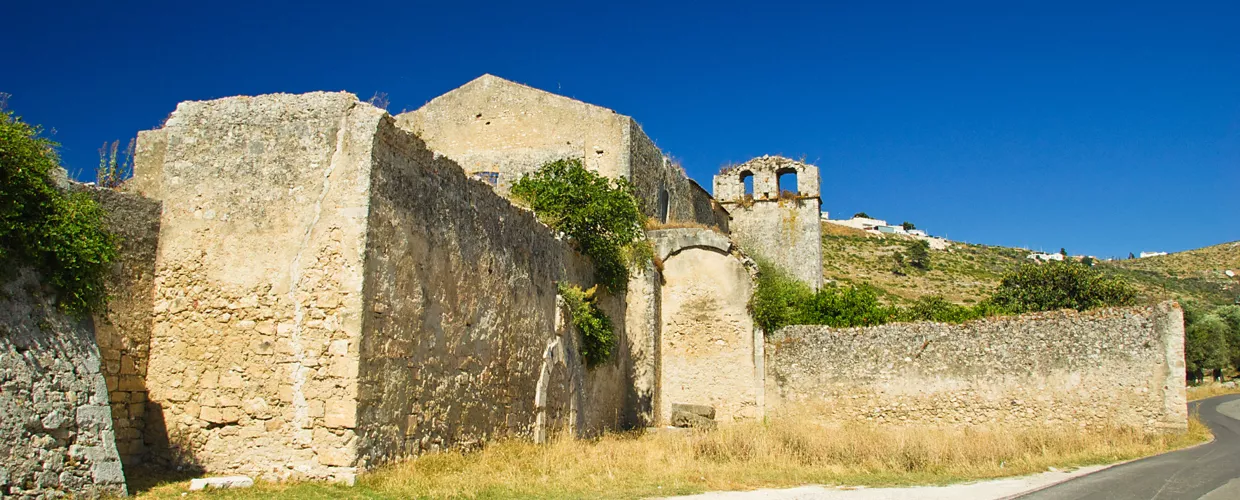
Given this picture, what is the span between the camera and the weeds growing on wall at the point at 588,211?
1518 cm

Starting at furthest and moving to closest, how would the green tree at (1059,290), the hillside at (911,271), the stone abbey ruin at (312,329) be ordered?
the hillside at (911,271) → the green tree at (1059,290) → the stone abbey ruin at (312,329)

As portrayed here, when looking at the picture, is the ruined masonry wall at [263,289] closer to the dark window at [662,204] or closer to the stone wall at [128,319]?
the stone wall at [128,319]

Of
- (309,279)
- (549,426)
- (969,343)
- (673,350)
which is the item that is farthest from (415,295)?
(969,343)

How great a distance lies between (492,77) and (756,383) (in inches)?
372

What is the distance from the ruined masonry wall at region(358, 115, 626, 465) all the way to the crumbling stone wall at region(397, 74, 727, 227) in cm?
632

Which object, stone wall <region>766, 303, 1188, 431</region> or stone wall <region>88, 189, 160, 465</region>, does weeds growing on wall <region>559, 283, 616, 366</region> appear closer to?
stone wall <region>766, 303, 1188, 431</region>

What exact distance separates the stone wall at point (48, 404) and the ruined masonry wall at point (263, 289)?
1.18m

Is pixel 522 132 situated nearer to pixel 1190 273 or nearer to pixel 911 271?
pixel 911 271

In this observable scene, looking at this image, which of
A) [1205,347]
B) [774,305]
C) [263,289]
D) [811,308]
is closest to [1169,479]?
[774,305]

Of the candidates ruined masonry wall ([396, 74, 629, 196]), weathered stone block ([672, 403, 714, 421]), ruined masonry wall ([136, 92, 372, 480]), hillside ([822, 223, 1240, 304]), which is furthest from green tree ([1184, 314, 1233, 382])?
ruined masonry wall ([136, 92, 372, 480])

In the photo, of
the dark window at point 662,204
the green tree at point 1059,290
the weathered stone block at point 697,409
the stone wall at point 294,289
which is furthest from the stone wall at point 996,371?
the green tree at point 1059,290

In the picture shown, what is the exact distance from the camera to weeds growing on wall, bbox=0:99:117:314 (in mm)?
6680

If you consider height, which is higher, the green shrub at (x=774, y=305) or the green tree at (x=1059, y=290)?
the green tree at (x=1059, y=290)

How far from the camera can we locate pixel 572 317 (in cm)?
1411
